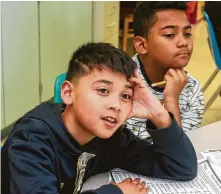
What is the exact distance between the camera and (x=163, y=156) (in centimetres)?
99

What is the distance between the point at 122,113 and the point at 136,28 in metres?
0.84

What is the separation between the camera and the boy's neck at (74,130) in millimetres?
958

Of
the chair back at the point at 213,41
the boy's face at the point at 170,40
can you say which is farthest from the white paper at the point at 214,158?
the chair back at the point at 213,41

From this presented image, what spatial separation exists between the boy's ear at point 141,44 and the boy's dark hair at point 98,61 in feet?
1.88

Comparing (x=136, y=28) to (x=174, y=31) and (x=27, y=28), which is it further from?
(x=27, y=28)

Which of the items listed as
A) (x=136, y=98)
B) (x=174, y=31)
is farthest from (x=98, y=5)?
(x=136, y=98)

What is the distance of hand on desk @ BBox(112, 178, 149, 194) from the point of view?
86 cm

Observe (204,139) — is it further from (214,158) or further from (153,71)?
(153,71)

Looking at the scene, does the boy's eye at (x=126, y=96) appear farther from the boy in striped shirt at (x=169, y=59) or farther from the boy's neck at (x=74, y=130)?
the boy in striped shirt at (x=169, y=59)

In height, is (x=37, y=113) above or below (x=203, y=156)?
above

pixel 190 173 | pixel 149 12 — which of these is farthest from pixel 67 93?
pixel 149 12

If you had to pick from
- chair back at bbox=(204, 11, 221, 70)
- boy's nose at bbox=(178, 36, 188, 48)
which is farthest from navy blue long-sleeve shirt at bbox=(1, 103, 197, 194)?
chair back at bbox=(204, 11, 221, 70)

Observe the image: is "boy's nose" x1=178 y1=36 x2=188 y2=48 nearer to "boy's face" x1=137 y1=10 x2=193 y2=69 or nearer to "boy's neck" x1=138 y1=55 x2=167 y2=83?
"boy's face" x1=137 y1=10 x2=193 y2=69

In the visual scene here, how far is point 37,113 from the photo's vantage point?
926mm
